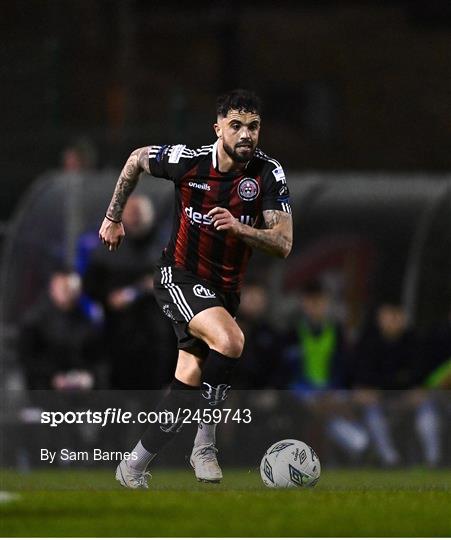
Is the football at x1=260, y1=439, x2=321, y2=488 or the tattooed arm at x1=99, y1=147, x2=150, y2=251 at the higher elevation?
the tattooed arm at x1=99, y1=147, x2=150, y2=251

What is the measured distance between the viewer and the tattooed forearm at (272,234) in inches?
455

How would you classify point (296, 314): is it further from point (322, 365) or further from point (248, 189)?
point (248, 189)

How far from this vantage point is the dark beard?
1183 centimetres

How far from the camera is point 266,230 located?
11672 millimetres

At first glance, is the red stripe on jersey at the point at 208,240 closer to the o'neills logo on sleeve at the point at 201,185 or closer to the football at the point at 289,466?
the o'neills logo on sleeve at the point at 201,185

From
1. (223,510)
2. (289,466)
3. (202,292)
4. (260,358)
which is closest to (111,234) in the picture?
(202,292)

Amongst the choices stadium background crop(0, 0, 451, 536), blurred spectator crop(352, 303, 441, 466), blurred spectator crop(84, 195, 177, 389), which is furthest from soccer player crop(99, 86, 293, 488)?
blurred spectator crop(352, 303, 441, 466)

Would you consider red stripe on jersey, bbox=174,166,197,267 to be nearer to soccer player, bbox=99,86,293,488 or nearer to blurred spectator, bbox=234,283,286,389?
soccer player, bbox=99,86,293,488

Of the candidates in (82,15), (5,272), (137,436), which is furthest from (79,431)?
(82,15)

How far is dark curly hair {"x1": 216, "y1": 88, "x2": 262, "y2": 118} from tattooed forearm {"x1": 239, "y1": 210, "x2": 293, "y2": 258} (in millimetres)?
622

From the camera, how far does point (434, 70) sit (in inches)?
1416

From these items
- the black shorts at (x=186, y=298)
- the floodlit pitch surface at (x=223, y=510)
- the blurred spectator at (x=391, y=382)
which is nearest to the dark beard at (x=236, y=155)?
the black shorts at (x=186, y=298)

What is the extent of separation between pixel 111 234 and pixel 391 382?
6758 mm

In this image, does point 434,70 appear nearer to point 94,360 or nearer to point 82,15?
point 82,15
